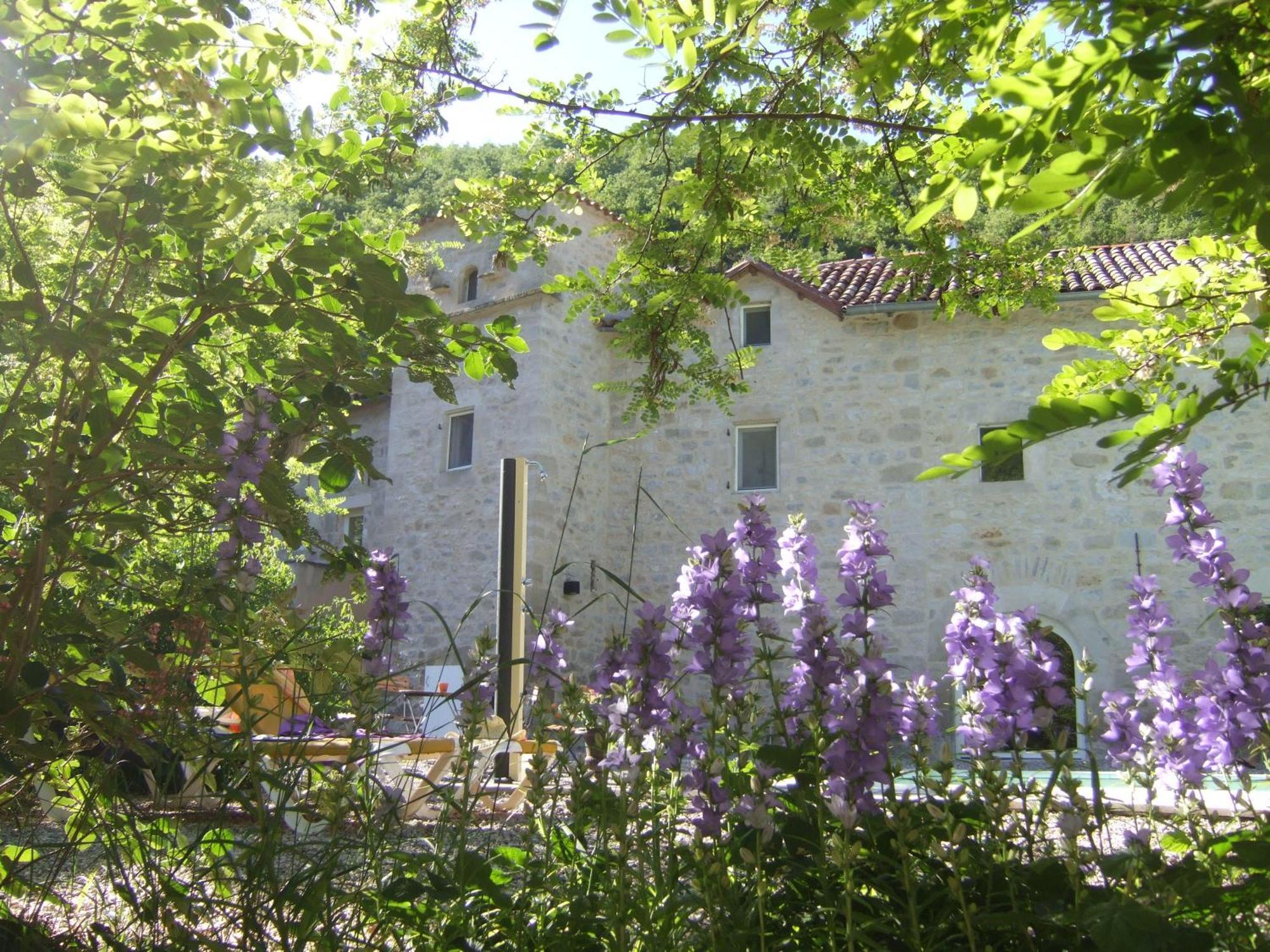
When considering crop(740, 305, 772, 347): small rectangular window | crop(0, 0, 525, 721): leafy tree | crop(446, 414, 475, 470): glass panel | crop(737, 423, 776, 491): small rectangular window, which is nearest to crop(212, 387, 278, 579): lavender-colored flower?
crop(0, 0, 525, 721): leafy tree

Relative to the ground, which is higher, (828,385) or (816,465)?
(828,385)

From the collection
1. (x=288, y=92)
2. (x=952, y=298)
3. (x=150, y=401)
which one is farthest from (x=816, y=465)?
(x=150, y=401)

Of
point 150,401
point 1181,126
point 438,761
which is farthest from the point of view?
point 438,761

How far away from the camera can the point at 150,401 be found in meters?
2.73

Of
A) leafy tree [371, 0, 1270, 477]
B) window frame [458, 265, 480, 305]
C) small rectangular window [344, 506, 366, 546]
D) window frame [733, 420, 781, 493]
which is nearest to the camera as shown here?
leafy tree [371, 0, 1270, 477]

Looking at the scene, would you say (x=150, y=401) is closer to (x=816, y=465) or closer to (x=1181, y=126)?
(x=1181, y=126)

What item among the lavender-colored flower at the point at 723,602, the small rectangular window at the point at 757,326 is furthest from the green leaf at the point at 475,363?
the small rectangular window at the point at 757,326

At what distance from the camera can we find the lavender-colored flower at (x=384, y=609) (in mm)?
2492

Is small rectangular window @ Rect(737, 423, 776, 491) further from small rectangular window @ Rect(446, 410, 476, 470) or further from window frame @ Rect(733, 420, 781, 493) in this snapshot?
small rectangular window @ Rect(446, 410, 476, 470)

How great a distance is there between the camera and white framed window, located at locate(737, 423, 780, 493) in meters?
15.1

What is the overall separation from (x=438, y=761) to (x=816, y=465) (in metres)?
9.99

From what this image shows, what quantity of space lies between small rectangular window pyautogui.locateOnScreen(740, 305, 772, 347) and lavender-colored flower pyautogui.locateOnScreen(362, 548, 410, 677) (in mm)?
13116

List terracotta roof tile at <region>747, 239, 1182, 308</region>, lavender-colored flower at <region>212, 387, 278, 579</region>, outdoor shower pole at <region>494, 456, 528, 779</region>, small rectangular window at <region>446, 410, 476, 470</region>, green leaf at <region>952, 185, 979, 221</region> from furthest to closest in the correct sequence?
small rectangular window at <region>446, 410, 476, 470</region>
terracotta roof tile at <region>747, 239, 1182, 308</region>
outdoor shower pole at <region>494, 456, 528, 779</region>
lavender-colored flower at <region>212, 387, 278, 579</region>
green leaf at <region>952, 185, 979, 221</region>

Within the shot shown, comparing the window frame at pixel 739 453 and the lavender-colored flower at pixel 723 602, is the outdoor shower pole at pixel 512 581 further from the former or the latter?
the window frame at pixel 739 453
